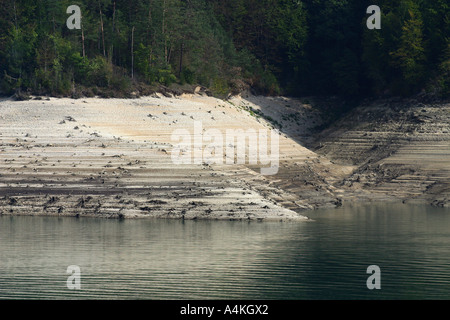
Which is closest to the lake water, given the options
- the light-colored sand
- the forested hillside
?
the light-colored sand

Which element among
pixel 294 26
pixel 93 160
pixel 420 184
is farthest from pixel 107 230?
pixel 294 26

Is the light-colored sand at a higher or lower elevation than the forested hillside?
lower

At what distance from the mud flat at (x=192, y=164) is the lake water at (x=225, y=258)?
8.74 ft

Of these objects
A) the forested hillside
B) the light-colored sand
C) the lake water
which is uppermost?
the forested hillside

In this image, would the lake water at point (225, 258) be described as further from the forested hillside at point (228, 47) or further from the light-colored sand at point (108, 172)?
the forested hillside at point (228, 47)

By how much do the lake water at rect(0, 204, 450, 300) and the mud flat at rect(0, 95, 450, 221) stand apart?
266 centimetres

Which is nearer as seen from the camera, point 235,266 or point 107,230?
point 235,266

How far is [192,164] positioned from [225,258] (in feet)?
67.1

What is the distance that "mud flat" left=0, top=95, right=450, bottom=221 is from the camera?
2393 inches

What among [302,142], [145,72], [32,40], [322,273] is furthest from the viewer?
[302,142]

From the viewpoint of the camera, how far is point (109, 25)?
89.8 m

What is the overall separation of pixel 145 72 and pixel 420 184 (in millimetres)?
27942

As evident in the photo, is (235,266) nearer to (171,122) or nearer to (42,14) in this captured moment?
(171,122)

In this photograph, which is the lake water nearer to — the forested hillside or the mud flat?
the mud flat
